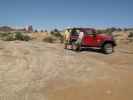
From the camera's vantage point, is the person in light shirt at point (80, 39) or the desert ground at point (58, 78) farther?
the person in light shirt at point (80, 39)

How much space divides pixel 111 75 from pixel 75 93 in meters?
3.29

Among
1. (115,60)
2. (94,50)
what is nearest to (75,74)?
(115,60)

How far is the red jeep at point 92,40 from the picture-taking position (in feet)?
74.3

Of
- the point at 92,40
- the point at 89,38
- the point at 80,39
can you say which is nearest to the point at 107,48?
the point at 92,40

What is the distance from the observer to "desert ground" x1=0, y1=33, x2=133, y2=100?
11.8 metres

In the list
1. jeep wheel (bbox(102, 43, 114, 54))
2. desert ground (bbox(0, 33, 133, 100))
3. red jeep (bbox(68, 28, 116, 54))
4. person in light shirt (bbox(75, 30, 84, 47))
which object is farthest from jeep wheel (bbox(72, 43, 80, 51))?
desert ground (bbox(0, 33, 133, 100))

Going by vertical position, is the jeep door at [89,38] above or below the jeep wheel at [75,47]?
above

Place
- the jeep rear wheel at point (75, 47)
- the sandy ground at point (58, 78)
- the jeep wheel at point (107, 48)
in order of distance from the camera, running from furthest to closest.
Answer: the jeep wheel at point (107, 48)
the jeep rear wheel at point (75, 47)
the sandy ground at point (58, 78)

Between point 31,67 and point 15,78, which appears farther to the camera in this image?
point 31,67

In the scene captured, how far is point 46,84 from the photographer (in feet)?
42.7

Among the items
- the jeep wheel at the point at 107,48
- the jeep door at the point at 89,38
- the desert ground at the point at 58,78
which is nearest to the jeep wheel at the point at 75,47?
the jeep door at the point at 89,38

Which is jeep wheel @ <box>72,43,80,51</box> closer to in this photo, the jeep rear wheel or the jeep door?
the jeep rear wheel

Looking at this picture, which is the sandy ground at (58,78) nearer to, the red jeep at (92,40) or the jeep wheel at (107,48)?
the red jeep at (92,40)

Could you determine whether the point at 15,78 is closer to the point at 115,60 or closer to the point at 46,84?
the point at 46,84
